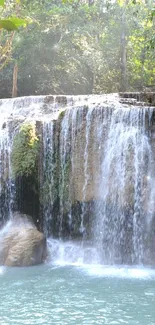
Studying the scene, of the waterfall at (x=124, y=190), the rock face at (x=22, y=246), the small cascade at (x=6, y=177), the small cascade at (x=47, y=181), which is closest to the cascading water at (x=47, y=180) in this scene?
the small cascade at (x=47, y=181)

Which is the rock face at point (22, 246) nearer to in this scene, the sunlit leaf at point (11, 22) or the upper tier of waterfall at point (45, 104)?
the upper tier of waterfall at point (45, 104)

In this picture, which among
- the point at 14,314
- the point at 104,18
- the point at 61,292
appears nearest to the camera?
the point at 14,314

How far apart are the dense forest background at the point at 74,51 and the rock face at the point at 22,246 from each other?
10.8 m

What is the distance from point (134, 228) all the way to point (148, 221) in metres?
0.37

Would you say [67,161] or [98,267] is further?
[67,161]

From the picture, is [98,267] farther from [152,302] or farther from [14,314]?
[14,314]

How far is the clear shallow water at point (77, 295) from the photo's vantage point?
17.9 feet

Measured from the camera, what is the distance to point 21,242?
8.93m

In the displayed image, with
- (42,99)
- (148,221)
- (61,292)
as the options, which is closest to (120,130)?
(148,221)

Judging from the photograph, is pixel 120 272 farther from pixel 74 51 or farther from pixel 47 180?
pixel 74 51

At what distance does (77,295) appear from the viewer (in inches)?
256

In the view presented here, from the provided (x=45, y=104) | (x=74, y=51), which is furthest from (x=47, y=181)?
(x=74, y=51)

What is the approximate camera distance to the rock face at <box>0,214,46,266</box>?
8.75m

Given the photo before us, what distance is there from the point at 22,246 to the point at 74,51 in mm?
12508
